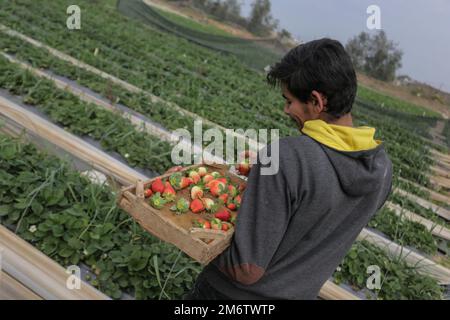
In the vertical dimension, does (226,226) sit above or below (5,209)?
above

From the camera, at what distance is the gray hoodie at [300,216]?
1.23 metres

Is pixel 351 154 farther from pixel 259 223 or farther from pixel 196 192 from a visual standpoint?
pixel 196 192

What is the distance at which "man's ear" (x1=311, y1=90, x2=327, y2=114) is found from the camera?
1308 mm

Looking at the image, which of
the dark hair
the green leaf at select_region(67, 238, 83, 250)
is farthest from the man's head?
the green leaf at select_region(67, 238, 83, 250)

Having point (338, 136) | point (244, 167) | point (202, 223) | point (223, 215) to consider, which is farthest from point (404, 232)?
point (338, 136)

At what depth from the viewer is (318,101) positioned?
1.32m

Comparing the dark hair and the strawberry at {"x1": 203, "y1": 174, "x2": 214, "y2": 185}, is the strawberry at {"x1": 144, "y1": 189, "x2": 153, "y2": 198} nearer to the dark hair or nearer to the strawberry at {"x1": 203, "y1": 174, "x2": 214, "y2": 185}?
the strawberry at {"x1": 203, "y1": 174, "x2": 214, "y2": 185}

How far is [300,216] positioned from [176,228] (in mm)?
474

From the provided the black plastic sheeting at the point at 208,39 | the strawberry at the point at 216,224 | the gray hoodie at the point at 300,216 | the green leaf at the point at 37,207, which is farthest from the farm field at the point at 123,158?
the black plastic sheeting at the point at 208,39

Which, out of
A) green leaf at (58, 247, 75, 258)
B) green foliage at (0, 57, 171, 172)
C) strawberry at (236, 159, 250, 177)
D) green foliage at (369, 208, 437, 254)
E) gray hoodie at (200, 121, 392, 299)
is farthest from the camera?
green foliage at (369, 208, 437, 254)

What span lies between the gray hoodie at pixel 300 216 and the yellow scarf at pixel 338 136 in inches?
0.6

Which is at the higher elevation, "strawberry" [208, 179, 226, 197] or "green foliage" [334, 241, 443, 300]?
"strawberry" [208, 179, 226, 197]
